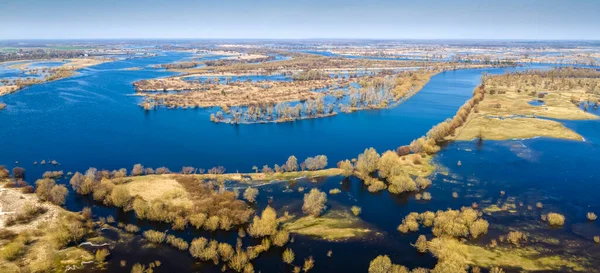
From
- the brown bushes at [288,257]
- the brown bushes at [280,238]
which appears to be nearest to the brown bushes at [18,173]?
the brown bushes at [280,238]

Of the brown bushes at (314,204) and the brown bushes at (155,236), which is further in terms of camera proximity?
the brown bushes at (314,204)

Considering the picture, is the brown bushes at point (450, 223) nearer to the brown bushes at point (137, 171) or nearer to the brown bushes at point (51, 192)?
the brown bushes at point (137, 171)

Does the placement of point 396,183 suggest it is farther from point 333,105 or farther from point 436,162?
point 333,105

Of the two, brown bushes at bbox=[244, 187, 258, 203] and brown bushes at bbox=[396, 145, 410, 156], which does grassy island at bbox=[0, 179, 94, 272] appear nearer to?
brown bushes at bbox=[244, 187, 258, 203]

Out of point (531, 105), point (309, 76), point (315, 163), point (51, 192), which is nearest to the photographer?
point (51, 192)

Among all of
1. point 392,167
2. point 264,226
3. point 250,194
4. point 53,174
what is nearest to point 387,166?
point 392,167

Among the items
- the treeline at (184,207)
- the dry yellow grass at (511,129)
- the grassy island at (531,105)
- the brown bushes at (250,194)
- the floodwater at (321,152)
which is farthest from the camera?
the grassy island at (531,105)

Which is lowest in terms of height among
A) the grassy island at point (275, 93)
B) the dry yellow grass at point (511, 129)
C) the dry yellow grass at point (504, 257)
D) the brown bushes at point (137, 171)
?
the dry yellow grass at point (504, 257)

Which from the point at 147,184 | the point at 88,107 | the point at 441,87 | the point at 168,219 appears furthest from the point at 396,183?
A: the point at 441,87

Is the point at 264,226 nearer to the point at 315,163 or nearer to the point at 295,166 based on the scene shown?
the point at 295,166
